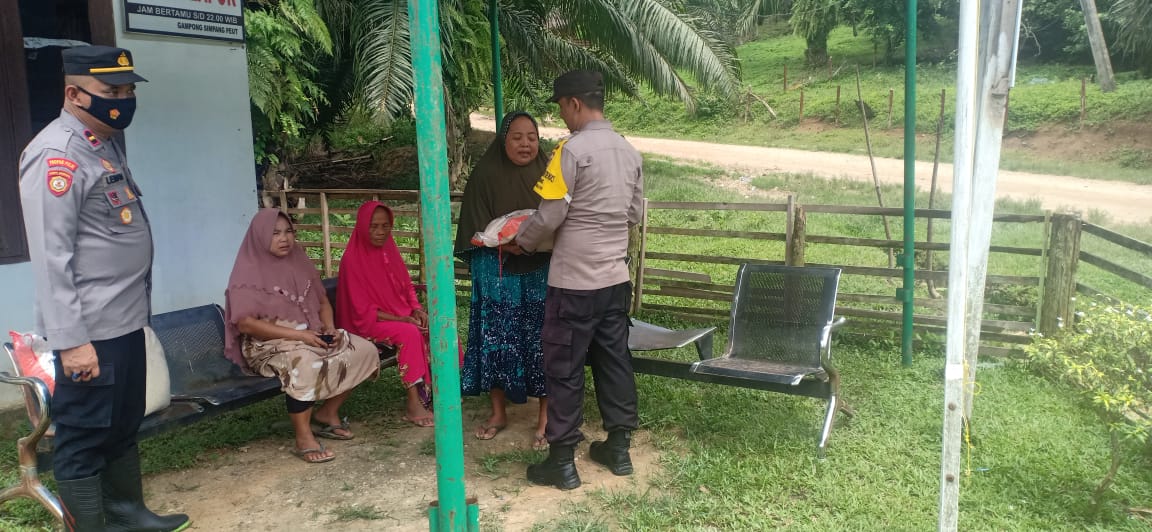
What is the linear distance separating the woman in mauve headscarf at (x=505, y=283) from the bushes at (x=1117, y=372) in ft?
7.77

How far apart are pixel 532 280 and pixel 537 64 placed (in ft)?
26.7

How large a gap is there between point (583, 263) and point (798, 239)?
9.35 feet

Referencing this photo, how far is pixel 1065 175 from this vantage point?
1461 cm

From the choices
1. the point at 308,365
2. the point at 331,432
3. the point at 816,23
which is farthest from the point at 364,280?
the point at 816,23

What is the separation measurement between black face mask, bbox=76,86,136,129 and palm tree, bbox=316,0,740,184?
16.5 feet

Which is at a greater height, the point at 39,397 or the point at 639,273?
the point at 39,397

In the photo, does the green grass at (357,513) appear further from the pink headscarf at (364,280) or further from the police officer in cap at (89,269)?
the pink headscarf at (364,280)

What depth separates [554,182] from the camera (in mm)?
3490

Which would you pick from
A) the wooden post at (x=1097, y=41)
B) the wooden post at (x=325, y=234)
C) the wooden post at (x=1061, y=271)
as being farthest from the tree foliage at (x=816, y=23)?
the wooden post at (x=1097, y=41)

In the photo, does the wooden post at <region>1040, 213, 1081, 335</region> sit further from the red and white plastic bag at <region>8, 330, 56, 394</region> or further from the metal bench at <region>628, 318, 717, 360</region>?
the red and white plastic bag at <region>8, 330, 56, 394</region>

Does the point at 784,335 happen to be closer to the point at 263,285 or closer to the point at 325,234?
the point at 263,285

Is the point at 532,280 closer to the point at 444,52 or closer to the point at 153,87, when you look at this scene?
the point at 153,87

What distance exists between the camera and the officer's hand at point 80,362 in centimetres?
279

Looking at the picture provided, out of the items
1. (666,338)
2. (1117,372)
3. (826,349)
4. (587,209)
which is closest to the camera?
(1117,372)
